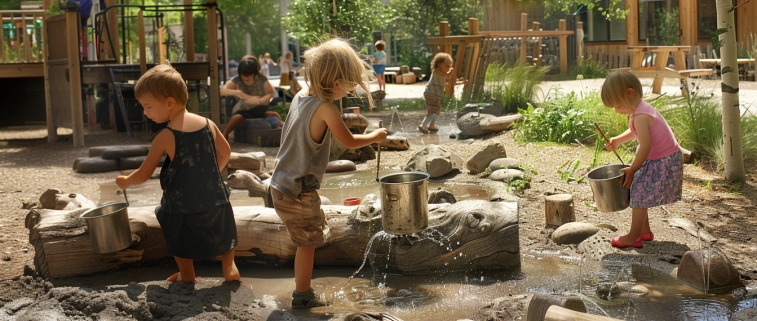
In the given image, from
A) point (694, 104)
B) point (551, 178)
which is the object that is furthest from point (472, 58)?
point (551, 178)

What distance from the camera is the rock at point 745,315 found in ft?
13.3

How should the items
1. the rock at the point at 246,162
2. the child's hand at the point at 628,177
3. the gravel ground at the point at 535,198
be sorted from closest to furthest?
1. the child's hand at the point at 628,177
2. the gravel ground at the point at 535,198
3. the rock at the point at 246,162

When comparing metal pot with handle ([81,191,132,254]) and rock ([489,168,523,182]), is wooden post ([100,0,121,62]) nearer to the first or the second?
rock ([489,168,523,182])

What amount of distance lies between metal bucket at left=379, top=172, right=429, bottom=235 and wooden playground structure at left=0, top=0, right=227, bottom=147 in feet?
25.8

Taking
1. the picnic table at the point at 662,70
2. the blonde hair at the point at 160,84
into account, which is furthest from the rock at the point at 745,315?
the picnic table at the point at 662,70

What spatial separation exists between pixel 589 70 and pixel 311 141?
2108 centimetres

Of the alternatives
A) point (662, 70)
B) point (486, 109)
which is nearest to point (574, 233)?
point (486, 109)

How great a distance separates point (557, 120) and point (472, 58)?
6.92 meters

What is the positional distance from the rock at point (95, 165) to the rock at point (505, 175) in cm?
490

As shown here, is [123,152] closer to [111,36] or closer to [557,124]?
[557,124]

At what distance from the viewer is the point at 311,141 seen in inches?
174

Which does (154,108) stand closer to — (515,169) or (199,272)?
(199,272)

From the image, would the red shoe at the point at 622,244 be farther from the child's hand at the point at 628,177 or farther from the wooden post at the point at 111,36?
the wooden post at the point at 111,36

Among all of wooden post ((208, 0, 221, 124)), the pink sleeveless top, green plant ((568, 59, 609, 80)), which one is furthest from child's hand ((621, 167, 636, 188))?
A: green plant ((568, 59, 609, 80))
